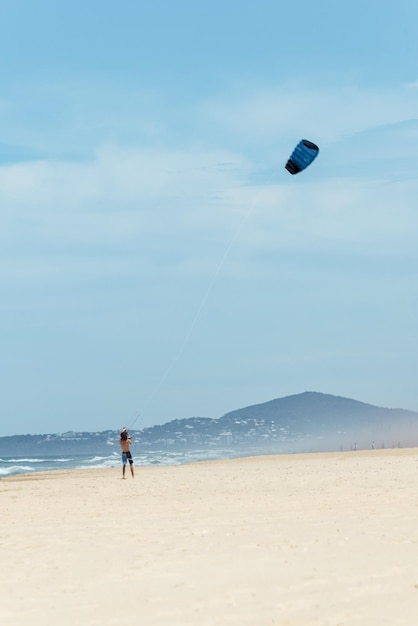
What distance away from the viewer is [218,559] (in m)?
10.1

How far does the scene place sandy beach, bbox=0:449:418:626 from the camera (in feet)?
25.1

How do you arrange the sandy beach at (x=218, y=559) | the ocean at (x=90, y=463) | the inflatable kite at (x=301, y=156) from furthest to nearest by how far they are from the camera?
the ocean at (x=90, y=463) < the inflatable kite at (x=301, y=156) < the sandy beach at (x=218, y=559)

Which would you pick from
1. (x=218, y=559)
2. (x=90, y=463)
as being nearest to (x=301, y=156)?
(x=218, y=559)

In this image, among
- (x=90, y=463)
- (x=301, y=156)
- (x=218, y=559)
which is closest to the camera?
(x=218, y=559)

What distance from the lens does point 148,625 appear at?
735cm

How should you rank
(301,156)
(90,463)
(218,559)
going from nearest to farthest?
1. (218,559)
2. (301,156)
3. (90,463)

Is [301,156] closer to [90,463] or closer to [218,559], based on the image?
[218,559]

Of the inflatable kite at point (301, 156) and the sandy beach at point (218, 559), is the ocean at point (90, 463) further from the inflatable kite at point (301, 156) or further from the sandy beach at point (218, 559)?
the sandy beach at point (218, 559)

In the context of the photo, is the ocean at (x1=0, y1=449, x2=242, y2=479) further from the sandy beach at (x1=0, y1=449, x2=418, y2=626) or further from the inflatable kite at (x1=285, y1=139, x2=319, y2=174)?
the sandy beach at (x1=0, y1=449, x2=418, y2=626)

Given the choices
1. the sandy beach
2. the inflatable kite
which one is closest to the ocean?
the inflatable kite

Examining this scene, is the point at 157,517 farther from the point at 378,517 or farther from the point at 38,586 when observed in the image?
the point at 38,586

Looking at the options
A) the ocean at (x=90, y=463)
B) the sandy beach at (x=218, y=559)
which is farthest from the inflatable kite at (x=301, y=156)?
the ocean at (x=90, y=463)

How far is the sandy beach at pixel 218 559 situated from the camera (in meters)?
7.66

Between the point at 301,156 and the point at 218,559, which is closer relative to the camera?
the point at 218,559
